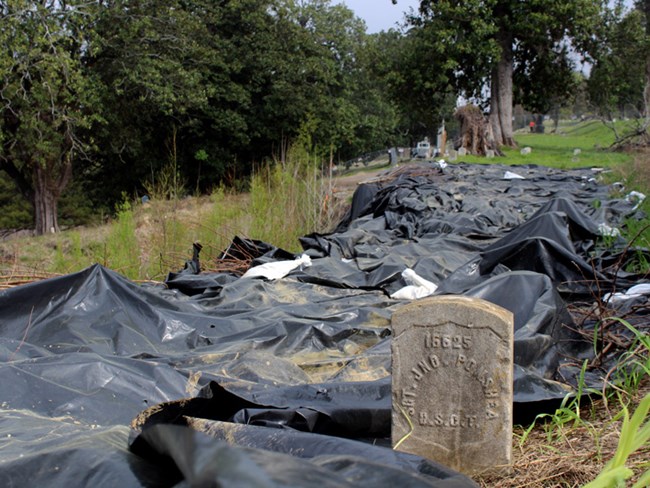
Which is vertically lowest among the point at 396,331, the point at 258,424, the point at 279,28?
the point at 258,424

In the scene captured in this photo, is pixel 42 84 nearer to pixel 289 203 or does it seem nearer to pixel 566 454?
pixel 289 203

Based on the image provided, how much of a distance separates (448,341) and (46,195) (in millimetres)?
18596

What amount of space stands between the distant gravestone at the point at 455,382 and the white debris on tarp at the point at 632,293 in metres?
2.42

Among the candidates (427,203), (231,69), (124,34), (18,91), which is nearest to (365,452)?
(427,203)

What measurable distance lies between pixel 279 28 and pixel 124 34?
8.01 m

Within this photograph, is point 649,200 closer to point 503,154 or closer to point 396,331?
point 396,331

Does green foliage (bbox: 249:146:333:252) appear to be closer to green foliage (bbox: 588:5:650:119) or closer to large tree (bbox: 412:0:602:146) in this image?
large tree (bbox: 412:0:602:146)

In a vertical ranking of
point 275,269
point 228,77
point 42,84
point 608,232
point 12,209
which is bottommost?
point 12,209

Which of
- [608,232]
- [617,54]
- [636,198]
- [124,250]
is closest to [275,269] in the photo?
[124,250]

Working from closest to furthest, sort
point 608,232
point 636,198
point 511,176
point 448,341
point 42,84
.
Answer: point 448,341
point 608,232
point 636,198
point 511,176
point 42,84

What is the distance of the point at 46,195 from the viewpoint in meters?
19.2

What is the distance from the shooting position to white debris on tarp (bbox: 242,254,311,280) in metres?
6.50

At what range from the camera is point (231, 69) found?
2375cm

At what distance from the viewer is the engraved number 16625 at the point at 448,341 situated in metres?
2.64
